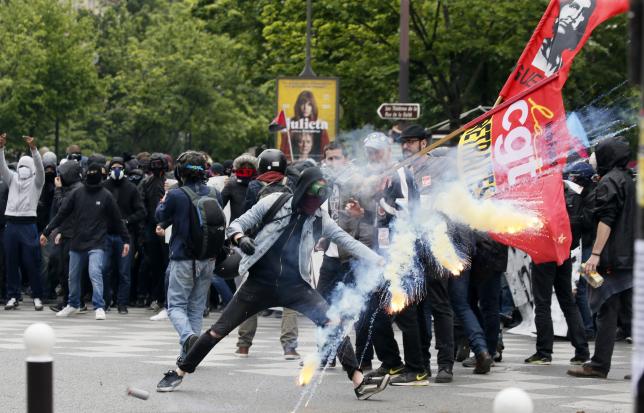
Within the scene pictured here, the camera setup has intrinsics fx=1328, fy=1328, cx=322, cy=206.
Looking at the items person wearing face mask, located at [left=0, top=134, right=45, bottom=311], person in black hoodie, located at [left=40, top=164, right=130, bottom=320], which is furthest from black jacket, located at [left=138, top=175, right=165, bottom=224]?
person wearing face mask, located at [left=0, top=134, right=45, bottom=311]

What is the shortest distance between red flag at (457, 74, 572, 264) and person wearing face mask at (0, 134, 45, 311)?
861 centimetres

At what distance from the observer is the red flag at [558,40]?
926cm

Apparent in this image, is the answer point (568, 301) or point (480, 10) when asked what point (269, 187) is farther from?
point (480, 10)

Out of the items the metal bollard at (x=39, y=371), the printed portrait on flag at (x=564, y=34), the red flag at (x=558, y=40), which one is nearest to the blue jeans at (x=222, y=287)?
the red flag at (x=558, y=40)

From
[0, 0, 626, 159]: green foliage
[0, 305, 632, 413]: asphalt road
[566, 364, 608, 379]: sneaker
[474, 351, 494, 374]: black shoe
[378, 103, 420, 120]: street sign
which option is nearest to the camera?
[0, 305, 632, 413]: asphalt road

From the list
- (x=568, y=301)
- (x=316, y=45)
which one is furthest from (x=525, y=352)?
(x=316, y=45)

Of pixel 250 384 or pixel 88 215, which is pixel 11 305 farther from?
pixel 250 384

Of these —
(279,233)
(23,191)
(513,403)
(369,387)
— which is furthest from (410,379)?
(23,191)

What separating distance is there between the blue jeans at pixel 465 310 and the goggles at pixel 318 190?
2392 mm

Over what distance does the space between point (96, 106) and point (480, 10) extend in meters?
25.2

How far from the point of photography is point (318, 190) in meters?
9.23

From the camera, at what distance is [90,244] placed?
16.2m

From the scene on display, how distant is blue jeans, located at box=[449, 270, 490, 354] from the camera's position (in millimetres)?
11117

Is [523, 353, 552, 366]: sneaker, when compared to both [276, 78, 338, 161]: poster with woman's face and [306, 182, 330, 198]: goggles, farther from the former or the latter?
[276, 78, 338, 161]: poster with woman's face
